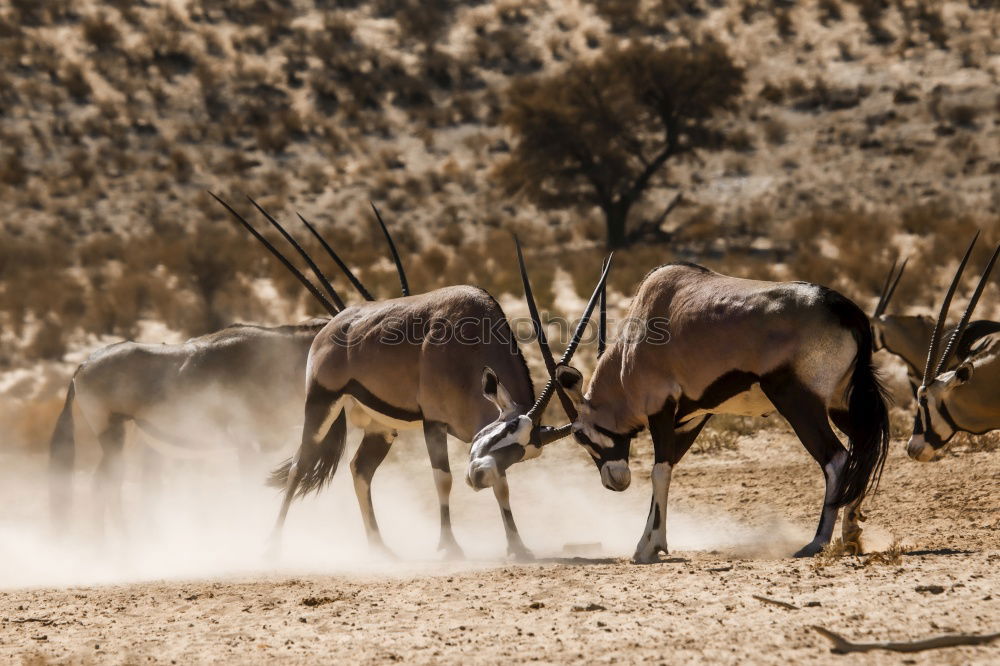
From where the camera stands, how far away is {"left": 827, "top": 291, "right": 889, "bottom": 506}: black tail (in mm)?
8109

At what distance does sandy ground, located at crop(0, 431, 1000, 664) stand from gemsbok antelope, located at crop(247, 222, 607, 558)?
0.69 metres

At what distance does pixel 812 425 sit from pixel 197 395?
600 centimetres

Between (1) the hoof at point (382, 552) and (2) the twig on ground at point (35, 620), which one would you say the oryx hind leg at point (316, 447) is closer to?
(1) the hoof at point (382, 552)

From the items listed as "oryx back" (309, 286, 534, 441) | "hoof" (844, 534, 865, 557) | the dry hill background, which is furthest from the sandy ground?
the dry hill background

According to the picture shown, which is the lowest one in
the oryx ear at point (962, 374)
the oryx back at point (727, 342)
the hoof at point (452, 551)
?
the hoof at point (452, 551)

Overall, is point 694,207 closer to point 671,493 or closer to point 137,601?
point 671,493

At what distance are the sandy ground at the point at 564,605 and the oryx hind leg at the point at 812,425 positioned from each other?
59 cm

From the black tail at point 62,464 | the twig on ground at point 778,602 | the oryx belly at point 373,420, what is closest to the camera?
the twig on ground at point 778,602

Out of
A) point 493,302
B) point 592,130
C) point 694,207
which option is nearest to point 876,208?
point 694,207

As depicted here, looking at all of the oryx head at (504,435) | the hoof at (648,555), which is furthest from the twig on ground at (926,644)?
the oryx head at (504,435)

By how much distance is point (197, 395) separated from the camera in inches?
470

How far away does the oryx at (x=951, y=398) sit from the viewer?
9.43 meters
